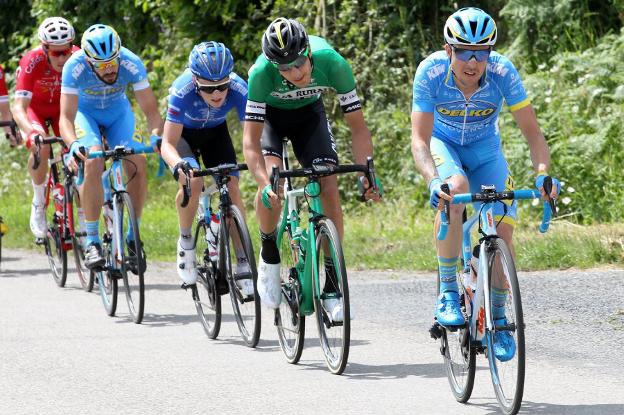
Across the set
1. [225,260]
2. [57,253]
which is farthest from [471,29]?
[57,253]

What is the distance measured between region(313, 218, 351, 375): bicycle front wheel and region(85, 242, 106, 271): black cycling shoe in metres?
3.16

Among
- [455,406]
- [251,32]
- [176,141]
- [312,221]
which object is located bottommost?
Result: [455,406]

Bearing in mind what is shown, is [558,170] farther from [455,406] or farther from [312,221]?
[455,406]

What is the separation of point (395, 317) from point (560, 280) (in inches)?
67.4

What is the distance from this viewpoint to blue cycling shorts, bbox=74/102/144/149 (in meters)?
10.7

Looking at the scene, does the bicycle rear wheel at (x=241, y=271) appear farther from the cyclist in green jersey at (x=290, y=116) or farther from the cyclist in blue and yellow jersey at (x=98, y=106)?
the cyclist in blue and yellow jersey at (x=98, y=106)

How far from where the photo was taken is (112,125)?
35.9 ft

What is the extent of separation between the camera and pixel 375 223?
14.9 meters

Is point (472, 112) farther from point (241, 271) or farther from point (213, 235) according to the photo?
point (213, 235)

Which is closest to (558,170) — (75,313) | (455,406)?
(75,313)

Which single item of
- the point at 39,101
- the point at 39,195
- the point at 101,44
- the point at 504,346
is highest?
the point at 101,44

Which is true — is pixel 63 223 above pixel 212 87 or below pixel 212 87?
below

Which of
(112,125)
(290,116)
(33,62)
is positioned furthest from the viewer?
(33,62)

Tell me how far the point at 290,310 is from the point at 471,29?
2.36 m
